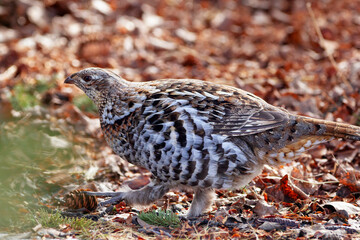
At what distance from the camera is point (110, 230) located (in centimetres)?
436

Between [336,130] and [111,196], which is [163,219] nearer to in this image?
[111,196]

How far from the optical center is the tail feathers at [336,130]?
15.0 ft

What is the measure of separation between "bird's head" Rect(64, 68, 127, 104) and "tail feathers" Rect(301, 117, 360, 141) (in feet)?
6.67

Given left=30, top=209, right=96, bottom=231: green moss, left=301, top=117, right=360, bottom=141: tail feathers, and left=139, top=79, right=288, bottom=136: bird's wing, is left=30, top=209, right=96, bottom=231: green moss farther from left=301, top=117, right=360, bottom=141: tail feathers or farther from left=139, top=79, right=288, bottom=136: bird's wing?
left=301, top=117, right=360, bottom=141: tail feathers

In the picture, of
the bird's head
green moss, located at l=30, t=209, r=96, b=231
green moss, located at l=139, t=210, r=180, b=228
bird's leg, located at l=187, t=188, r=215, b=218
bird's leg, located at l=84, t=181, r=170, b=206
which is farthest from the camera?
the bird's head

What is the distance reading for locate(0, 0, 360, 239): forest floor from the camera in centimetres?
448

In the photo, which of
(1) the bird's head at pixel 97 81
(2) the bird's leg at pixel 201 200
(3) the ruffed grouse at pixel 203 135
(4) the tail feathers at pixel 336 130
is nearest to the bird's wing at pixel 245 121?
(3) the ruffed grouse at pixel 203 135

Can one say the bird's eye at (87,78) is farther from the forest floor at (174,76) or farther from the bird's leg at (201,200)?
the bird's leg at (201,200)

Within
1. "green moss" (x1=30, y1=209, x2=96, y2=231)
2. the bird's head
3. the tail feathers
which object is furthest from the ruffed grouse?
"green moss" (x1=30, y1=209, x2=96, y2=231)

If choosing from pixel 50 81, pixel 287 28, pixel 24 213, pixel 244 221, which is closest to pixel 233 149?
pixel 244 221

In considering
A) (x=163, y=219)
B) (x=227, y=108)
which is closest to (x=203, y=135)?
(x=227, y=108)

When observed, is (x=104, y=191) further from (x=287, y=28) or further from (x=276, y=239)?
(x=287, y=28)

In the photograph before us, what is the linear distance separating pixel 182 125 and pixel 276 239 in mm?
1304

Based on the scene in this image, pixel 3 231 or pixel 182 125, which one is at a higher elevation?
pixel 182 125
